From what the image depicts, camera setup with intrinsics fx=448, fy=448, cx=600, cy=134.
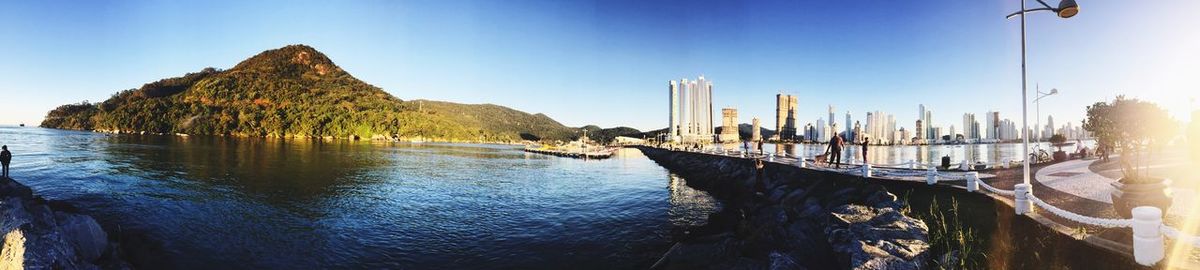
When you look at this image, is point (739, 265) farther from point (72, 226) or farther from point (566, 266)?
point (72, 226)

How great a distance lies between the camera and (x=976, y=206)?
11.3 meters

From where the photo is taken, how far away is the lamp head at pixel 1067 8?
9979 millimetres

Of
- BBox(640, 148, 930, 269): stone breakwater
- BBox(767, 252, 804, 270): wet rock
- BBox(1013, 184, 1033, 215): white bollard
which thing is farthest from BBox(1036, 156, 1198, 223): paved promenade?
BBox(767, 252, 804, 270): wet rock

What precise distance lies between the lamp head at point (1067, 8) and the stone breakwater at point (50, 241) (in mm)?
23711

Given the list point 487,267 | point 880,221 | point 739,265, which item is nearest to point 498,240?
point 487,267

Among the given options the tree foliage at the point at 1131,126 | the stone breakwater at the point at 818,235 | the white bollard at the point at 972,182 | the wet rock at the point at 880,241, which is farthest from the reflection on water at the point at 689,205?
the tree foliage at the point at 1131,126

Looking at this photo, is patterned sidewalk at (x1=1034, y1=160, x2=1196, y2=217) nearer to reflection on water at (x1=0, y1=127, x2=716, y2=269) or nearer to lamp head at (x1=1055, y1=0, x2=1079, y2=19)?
lamp head at (x1=1055, y1=0, x2=1079, y2=19)

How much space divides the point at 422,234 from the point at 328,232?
3.81 m

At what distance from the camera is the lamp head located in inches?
393

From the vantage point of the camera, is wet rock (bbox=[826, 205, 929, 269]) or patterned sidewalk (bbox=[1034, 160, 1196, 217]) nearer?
wet rock (bbox=[826, 205, 929, 269])

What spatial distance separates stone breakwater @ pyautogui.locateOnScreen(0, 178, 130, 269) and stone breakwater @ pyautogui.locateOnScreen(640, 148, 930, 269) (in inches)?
582

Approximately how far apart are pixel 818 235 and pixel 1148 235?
21.7ft

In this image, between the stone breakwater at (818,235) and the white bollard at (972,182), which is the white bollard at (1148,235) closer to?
the stone breakwater at (818,235)

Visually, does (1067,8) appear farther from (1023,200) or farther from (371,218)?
(371,218)
